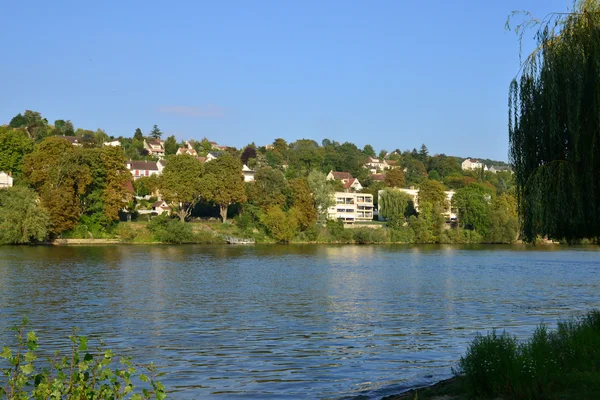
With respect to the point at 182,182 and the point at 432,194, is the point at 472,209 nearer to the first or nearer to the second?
the point at 432,194

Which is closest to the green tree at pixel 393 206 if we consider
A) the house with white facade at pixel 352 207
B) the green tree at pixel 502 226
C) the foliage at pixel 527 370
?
the green tree at pixel 502 226

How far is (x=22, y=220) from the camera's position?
262 feet

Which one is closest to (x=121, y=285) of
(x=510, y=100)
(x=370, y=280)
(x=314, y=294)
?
(x=314, y=294)

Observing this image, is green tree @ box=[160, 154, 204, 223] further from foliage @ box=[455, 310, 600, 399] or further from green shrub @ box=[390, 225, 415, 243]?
foliage @ box=[455, 310, 600, 399]

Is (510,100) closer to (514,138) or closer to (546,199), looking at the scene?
(514,138)

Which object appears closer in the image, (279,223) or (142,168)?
(279,223)

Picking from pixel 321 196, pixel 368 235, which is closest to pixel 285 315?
pixel 368 235

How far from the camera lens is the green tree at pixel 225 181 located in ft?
336

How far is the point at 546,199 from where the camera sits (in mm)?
16828

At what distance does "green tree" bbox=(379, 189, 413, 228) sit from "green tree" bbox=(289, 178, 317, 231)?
15.4 metres

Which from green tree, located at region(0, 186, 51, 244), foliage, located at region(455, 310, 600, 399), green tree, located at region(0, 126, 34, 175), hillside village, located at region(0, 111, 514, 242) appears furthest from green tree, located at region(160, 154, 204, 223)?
foliage, located at region(455, 310, 600, 399)

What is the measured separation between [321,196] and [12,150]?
48.6m

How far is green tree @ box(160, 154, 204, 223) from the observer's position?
99.6 meters

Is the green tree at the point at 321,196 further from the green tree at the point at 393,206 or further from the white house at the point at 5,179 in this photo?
the white house at the point at 5,179
